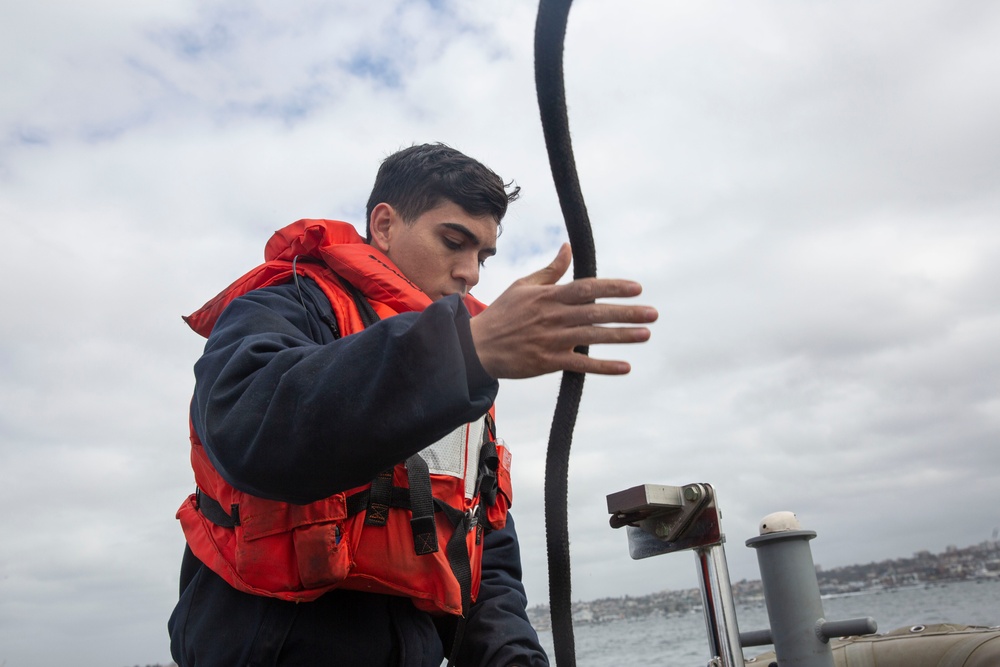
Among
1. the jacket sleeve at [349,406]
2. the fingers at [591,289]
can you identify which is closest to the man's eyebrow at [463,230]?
the jacket sleeve at [349,406]

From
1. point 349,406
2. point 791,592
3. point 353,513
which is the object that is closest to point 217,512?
point 353,513

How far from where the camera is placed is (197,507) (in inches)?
79.7

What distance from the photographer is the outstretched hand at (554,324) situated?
4.30 feet

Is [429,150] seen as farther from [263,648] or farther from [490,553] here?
[263,648]

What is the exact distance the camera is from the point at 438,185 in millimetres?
2719

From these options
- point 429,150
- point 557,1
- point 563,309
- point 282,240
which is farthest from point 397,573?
point 429,150

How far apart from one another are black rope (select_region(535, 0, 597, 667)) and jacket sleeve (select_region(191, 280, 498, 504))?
0.79 ft

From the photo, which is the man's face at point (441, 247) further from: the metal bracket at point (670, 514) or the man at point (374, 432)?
the metal bracket at point (670, 514)

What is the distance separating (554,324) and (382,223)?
5.03ft

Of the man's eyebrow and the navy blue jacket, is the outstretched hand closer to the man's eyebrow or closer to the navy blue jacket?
the navy blue jacket

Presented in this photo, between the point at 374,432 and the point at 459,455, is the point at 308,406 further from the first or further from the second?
the point at 459,455

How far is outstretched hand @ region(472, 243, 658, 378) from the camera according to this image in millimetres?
1310

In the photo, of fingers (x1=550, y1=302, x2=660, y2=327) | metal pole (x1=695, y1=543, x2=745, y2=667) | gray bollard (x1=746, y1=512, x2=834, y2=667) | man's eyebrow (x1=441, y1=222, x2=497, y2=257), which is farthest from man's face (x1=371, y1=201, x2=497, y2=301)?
gray bollard (x1=746, y1=512, x2=834, y2=667)

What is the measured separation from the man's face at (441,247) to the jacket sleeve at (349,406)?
3.60 ft
